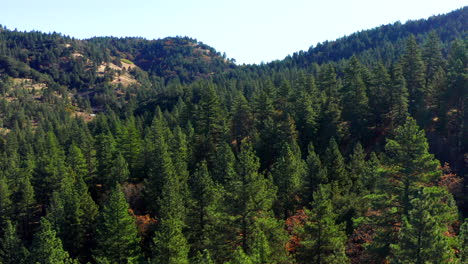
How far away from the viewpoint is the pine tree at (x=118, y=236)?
34969mm

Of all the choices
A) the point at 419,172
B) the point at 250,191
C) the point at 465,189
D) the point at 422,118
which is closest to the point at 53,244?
the point at 250,191

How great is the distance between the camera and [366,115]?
55.7 metres

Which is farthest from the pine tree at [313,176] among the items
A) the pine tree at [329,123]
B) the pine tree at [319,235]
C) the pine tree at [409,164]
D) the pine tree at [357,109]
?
the pine tree at [357,109]

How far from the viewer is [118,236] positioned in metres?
35.2

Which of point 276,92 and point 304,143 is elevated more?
point 276,92

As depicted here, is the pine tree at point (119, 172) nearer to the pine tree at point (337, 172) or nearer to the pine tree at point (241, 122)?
the pine tree at point (241, 122)

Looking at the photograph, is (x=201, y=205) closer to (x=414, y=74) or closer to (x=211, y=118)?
(x=211, y=118)

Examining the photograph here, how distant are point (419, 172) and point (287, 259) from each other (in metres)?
10.8

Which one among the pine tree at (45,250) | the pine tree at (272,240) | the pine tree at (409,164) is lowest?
the pine tree at (45,250)

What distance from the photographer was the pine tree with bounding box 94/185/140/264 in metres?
35.0

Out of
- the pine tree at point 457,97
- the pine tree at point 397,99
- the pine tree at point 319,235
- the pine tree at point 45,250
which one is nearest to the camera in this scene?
the pine tree at point 319,235

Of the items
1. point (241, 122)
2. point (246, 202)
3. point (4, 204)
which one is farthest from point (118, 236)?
point (241, 122)

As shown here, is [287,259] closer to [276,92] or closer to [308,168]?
[308,168]

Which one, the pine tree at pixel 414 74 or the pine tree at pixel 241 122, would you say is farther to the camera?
the pine tree at pixel 241 122
